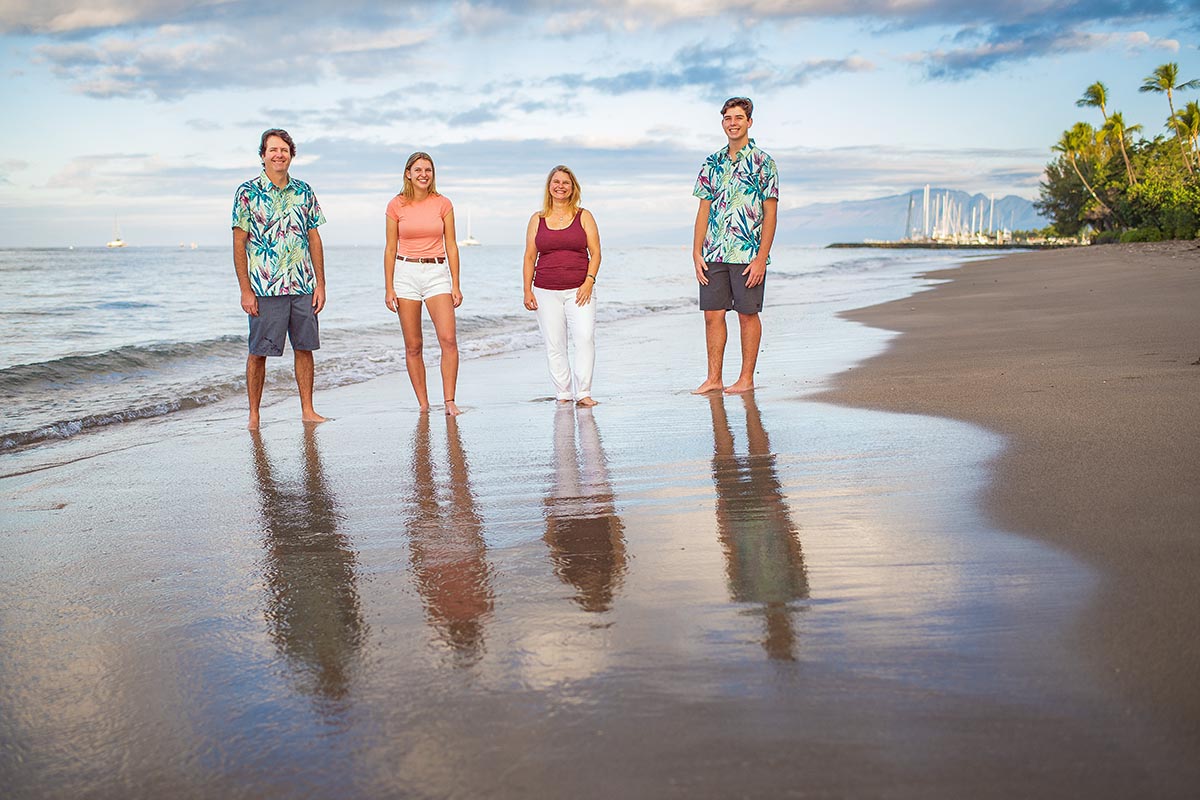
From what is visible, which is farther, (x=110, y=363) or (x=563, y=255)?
(x=110, y=363)

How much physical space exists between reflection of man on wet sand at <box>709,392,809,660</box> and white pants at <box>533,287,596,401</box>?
2.31m

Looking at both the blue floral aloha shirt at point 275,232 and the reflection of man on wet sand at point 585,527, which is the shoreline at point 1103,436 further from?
the blue floral aloha shirt at point 275,232

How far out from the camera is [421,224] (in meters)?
7.17

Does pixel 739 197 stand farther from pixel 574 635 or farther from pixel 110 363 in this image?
pixel 110 363

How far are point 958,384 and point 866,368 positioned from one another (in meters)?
1.39

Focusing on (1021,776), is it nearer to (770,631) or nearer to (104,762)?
(770,631)

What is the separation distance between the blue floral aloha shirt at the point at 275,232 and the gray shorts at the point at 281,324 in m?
0.07

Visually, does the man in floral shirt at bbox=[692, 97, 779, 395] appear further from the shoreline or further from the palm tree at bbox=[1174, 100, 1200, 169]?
the palm tree at bbox=[1174, 100, 1200, 169]

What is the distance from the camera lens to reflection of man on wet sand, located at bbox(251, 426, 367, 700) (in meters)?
2.36

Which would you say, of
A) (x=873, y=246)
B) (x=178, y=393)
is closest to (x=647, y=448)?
(x=178, y=393)

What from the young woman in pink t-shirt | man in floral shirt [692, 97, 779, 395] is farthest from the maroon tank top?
man in floral shirt [692, 97, 779, 395]

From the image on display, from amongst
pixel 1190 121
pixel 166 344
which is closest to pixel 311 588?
pixel 166 344

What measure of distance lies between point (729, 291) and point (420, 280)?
2.34m

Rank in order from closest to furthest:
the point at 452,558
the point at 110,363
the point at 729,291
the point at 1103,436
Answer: the point at 452,558 → the point at 1103,436 → the point at 729,291 → the point at 110,363
